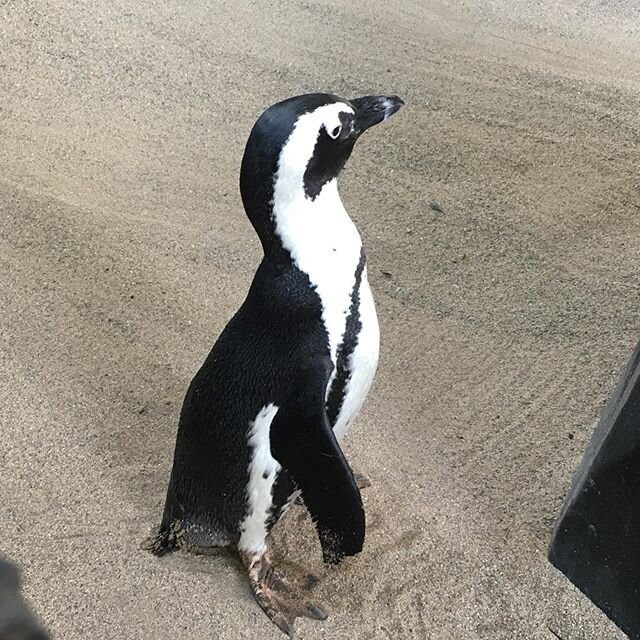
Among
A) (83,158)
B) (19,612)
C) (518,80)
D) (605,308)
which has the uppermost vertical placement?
(19,612)

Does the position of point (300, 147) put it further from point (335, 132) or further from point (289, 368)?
point (289, 368)

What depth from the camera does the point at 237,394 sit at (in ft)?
3.84

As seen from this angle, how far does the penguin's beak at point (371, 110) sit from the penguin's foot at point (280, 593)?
26.1 inches

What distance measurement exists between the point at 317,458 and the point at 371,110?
474 mm

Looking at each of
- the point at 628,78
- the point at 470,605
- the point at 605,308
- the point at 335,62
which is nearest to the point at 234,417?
the point at 470,605

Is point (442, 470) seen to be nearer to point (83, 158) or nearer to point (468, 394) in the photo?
point (468, 394)

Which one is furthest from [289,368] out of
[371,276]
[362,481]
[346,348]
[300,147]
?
[371,276]

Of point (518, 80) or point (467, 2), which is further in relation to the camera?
point (467, 2)

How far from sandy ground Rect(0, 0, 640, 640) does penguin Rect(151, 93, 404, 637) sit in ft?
0.49

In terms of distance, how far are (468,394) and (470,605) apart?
1.66 ft

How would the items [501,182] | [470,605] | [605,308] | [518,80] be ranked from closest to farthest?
[470,605], [605,308], [501,182], [518,80]

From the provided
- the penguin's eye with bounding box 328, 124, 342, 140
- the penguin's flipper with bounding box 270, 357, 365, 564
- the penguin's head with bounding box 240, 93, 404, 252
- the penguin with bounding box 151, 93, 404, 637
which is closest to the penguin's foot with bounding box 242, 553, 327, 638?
the penguin with bounding box 151, 93, 404, 637

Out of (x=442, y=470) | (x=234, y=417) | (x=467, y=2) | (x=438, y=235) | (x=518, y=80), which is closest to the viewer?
(x=234, y=417)

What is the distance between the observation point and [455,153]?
2.49 meters
